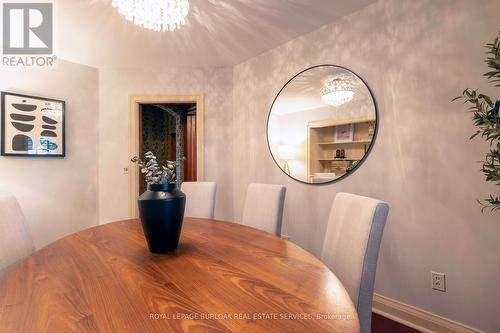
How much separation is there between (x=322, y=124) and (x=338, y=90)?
34 centimetres

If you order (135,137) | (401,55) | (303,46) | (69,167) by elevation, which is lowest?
(69,167)

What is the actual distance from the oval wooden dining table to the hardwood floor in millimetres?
1218

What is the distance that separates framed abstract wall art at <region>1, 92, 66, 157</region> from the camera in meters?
2.70

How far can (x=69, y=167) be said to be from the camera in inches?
125

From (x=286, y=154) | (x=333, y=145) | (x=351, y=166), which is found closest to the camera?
(x=351, y=166)

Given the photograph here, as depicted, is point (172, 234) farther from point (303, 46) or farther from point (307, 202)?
point (303, 46)

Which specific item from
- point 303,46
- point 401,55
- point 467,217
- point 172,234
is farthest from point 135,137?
point 467,217

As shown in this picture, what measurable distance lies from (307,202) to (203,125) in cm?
174

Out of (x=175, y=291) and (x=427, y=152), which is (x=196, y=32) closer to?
(x=427, y=152)

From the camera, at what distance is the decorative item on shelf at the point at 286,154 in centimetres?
277

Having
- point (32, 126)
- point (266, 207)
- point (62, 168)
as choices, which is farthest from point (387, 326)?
point (32, 126)

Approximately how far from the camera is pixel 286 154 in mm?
2816

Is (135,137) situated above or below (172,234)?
above

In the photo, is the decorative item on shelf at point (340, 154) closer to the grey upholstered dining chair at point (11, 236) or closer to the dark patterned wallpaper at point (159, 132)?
the grey upholstered dining chair at point (11, 236)
